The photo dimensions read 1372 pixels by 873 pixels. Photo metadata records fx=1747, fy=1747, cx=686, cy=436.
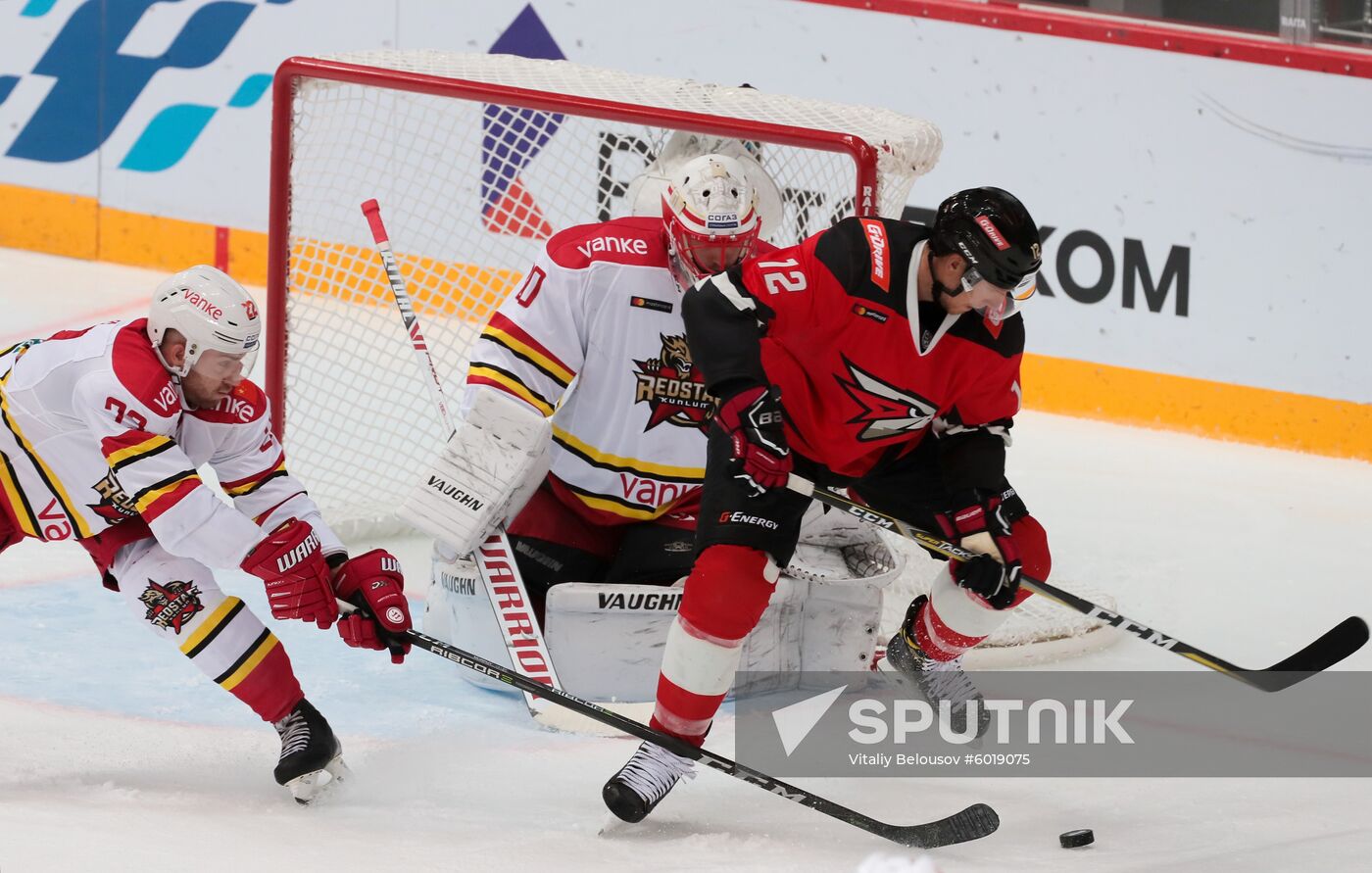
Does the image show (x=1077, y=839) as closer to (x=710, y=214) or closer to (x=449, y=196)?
(x=710, y=214)

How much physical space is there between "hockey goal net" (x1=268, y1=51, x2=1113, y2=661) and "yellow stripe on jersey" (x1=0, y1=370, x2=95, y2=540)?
3.59ft

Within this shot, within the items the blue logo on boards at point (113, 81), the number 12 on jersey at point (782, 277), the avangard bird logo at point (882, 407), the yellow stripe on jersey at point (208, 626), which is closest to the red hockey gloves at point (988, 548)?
the avangard bird logo at point (882, 407)

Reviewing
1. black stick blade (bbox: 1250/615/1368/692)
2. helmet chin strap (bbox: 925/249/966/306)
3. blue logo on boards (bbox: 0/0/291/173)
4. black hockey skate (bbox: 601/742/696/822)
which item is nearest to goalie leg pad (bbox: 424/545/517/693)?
black hockey skate (bbox: 601/742/696/822)

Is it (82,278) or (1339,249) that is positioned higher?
(1339,249)

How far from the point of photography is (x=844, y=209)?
3.79m

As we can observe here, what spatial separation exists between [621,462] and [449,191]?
61.7 inches

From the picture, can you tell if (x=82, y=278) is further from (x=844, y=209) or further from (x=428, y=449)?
(x=844, y=209)

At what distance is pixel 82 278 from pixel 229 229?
1.70 feet

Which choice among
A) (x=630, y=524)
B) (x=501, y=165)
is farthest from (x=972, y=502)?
(x=501, y=165)

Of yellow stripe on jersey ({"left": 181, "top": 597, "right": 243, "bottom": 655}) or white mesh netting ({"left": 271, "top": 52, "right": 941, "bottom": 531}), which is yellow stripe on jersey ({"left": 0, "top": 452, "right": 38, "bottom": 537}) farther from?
white mesh netting ({"left": 271, "top": 52, "right": 941, "bottom": 531})

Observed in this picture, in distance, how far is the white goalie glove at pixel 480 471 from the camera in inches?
118

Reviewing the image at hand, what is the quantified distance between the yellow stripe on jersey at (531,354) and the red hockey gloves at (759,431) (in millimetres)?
662

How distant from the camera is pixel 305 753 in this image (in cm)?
247

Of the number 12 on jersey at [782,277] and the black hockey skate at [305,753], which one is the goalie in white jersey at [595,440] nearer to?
the number 12 on jersey at [782,277]
